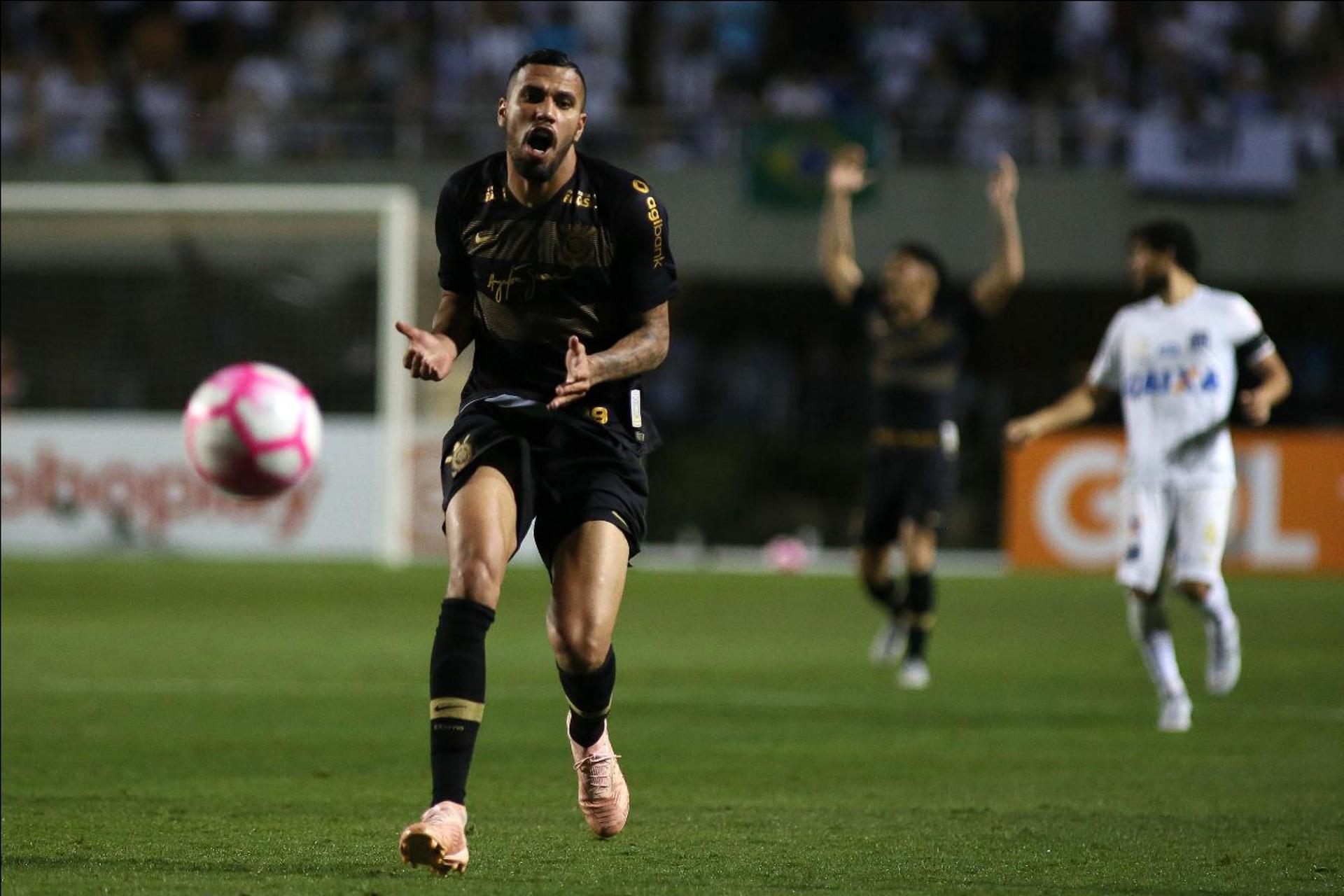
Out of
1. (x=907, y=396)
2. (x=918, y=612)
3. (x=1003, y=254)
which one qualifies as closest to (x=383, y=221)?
(x=907, y=396)

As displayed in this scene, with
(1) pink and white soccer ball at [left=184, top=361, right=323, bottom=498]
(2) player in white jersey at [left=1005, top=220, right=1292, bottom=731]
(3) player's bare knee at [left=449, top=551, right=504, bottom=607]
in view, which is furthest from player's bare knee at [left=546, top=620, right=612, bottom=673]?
(2) player in white jersey at [left=1005, top=220, right=1292, bottom=731]

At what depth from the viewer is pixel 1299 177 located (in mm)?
25531

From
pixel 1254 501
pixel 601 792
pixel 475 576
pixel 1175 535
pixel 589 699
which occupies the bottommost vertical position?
pixel 1254 501

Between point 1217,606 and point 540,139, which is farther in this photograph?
point 1217,606

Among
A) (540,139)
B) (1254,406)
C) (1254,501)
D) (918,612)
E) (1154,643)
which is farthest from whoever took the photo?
(1254,501)

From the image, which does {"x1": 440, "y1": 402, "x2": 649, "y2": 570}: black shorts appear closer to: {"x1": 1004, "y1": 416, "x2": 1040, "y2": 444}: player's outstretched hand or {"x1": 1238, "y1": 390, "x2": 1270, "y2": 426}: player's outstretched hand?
{"x1": 1004, "y1": 416, "x2": 1040, "y2": 444}: player's outstretched hand

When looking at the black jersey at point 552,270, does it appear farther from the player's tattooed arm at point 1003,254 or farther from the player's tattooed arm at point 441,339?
the player's tattooed arm at point 1003,254

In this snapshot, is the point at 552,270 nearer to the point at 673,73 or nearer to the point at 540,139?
the point at 540,139

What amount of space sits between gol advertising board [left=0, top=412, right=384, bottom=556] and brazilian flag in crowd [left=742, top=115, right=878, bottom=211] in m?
7.04

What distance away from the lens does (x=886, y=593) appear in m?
12.1

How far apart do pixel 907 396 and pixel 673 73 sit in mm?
14738

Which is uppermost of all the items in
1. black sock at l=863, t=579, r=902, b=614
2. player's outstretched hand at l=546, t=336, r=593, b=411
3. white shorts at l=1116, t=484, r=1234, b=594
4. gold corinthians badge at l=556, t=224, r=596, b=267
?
gold corinthians badge at l=556, t=224, r=596, b=267

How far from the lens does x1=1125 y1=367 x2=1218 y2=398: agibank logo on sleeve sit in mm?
9484

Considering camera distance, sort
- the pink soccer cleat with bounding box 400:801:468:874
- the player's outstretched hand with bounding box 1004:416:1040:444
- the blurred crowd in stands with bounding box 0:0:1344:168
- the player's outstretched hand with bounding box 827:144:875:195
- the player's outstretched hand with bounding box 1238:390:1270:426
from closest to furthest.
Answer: the pink soccer cleat with bounding box 400:801:468:874 < the player's outstretched hand with bounding box 1238:390:1270:426 < the player's outstretched hand with bounding box 1004:416:1040:444 < the player's outstretched hand with bounding box 827:144:875:195 < the blurred crowd in stands with bounding box 0:0:1344:168
